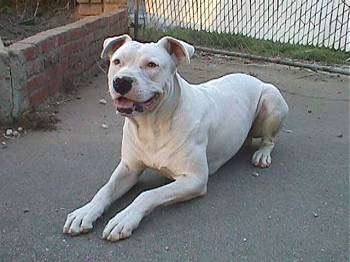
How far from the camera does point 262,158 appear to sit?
3576 millimetres

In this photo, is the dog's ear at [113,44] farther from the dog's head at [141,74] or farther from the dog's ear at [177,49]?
the dog's ear at [177,49]

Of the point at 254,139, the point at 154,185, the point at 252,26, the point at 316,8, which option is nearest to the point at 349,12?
the point at 316,8

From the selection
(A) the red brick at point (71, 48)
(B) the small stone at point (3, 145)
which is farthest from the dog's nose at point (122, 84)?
(A) the red brick at point (71, 48)

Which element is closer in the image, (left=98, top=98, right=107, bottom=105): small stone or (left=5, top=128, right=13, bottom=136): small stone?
(left=5, top=128, right=13, bottom=136): small stone

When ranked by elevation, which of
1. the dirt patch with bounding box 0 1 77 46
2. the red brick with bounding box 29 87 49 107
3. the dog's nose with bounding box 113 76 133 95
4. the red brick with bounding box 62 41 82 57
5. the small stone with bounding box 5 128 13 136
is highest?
the dog's nose with bounding box 113 76 133 95

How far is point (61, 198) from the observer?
299cm

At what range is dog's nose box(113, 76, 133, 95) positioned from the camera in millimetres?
2578

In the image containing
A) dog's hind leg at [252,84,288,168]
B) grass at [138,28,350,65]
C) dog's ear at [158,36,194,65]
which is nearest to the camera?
dog's ear at [158,36,194,65]

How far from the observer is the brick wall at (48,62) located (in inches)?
160

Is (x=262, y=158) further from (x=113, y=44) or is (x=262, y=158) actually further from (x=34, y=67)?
(x=34, y=67)

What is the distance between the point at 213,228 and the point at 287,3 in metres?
5.58

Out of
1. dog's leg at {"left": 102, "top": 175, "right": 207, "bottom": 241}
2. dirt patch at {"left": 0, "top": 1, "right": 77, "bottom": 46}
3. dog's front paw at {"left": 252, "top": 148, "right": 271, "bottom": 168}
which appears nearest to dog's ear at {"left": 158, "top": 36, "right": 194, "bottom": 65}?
dog's leg at {"left": 102, "top": 175, "right": 207, "bottom": 241}

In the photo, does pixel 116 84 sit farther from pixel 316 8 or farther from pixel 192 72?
pixel 316 8

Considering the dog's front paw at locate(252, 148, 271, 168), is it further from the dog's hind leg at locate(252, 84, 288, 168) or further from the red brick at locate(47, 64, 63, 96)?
the red brick at locate(47, 64, 63, 96)
